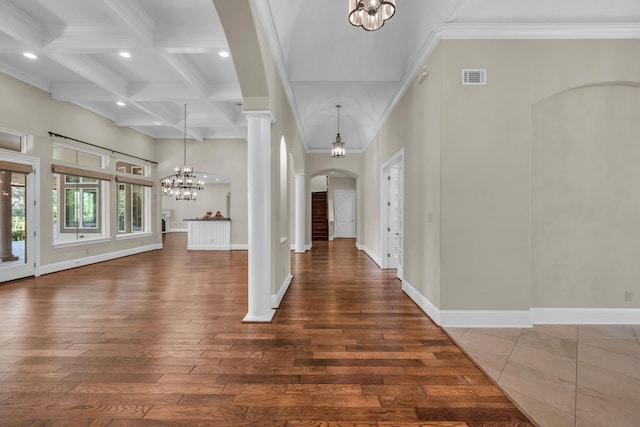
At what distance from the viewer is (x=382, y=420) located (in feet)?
6.40

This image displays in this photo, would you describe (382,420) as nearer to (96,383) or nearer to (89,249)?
(96,383)

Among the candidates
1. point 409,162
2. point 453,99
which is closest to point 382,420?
point 453,99

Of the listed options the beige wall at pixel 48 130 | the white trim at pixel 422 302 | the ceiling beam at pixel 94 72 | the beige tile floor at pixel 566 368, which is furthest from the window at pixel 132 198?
the beige tile floor at pixel 566 368

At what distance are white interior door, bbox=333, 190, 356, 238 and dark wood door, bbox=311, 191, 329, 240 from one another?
100 cm

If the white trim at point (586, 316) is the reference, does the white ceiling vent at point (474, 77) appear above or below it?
above

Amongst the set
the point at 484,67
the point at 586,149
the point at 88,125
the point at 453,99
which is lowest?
the point at 586,149

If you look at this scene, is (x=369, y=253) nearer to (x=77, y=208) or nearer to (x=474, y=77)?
(x=474, y=77)

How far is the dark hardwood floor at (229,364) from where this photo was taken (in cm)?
202

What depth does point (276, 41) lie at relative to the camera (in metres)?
3.82

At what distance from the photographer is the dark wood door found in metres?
13.3

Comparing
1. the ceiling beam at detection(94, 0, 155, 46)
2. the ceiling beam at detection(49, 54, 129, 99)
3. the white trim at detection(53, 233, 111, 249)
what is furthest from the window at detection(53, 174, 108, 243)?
the ceiling beam at detection(94, 0, 155, 46)

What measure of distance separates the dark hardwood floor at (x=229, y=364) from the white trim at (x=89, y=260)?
168 centimetres

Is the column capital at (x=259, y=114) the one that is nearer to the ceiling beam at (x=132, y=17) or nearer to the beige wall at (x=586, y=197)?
the ceiling beam at (x=132, y=17)

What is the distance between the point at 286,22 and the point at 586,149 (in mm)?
4166
